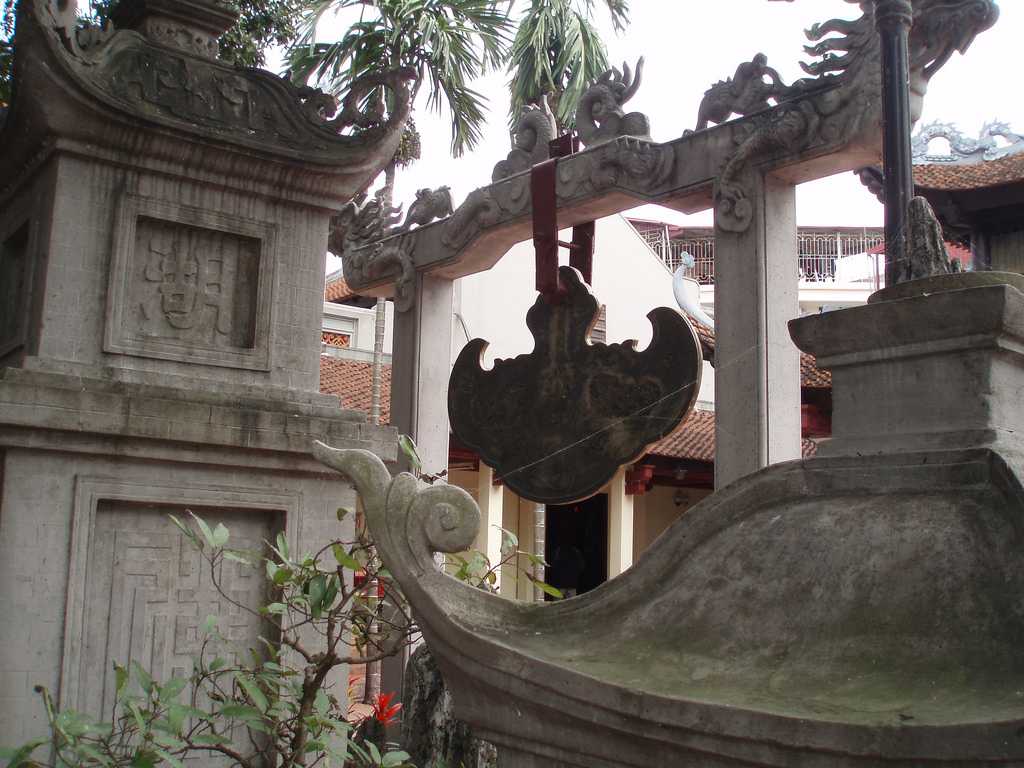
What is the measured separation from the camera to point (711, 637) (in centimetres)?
190

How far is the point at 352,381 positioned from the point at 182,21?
A: 10.7 meters

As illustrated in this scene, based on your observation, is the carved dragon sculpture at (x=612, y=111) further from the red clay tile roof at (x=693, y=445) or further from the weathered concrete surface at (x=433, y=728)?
the red clay tile roof at (x=693, y=445)

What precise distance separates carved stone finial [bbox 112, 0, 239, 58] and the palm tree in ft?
37.6

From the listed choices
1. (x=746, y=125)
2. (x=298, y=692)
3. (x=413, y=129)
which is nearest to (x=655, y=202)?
(x=746, y=125)

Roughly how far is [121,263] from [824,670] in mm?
3135

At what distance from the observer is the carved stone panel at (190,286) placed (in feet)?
13.0

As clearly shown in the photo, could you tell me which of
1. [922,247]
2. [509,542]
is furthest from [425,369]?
[922,247]

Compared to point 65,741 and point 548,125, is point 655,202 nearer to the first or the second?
point 548,125

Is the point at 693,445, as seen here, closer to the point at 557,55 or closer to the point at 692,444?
the point at 692,444

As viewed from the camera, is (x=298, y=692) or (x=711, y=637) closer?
(x=711, y=637)

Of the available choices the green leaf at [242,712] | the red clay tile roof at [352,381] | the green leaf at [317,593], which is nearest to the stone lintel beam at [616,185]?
the green leaf at [317,593]

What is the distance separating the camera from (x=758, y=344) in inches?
218

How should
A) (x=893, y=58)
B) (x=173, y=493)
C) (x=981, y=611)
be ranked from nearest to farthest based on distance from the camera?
(x=981, y=611)
(x=893, y=58)
(x=173, y=493)

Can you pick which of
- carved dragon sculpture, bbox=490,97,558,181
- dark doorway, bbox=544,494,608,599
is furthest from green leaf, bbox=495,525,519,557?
dark doorway, bbox=544,494,608,599
